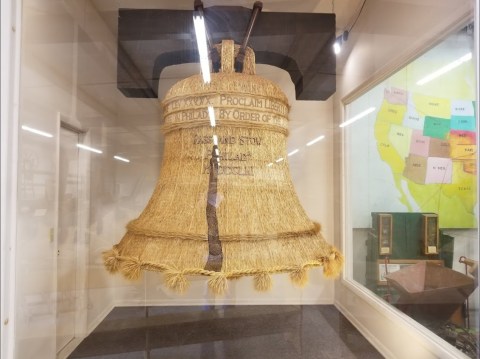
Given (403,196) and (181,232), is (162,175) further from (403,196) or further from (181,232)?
(403,196)

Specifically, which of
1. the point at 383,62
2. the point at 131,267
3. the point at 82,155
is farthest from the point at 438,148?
the point at 82,155

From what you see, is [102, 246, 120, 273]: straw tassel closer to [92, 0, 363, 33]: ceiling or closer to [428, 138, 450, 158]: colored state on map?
[92, 0, 363, 33]: ceiling

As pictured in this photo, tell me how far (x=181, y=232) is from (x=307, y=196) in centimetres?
50

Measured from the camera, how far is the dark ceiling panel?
0.90 metres

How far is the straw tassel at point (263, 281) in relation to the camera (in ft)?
1.89

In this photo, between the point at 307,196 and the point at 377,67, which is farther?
the point at 377,67

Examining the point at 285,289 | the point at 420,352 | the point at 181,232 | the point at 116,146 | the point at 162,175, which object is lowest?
the point at 420,352

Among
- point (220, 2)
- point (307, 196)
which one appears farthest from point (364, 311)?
point (220, 2)

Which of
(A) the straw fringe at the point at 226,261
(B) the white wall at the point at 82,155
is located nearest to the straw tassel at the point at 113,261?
(A) the straw fringe at the point at 226,261

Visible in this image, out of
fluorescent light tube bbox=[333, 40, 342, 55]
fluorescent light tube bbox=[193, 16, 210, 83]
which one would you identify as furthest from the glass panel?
fluorescent light tube bbox=[193, 16, 210, 83]

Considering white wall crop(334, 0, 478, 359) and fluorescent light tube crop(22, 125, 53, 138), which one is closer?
fluorescent light tube crop(22, 125, 53, 138)

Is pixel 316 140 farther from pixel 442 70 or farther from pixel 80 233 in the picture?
pixel 80 233

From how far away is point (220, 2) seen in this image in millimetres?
915

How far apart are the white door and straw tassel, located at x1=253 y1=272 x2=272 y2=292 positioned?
88 centimetres
